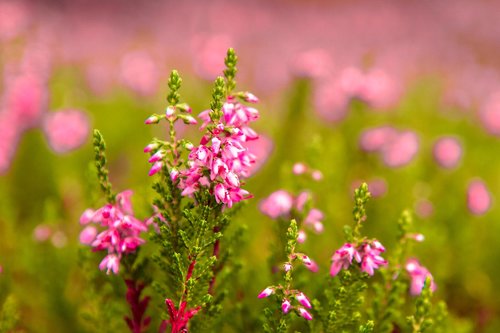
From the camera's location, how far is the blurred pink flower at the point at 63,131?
4.42 metres

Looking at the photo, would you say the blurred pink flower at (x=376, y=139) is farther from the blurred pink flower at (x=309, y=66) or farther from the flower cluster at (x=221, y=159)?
the flower cluster at (x=221, y=159)

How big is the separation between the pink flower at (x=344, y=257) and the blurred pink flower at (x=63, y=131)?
3.23 m

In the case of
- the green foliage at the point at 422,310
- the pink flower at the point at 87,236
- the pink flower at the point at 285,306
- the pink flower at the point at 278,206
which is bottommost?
the pink flower at the point at 285,306

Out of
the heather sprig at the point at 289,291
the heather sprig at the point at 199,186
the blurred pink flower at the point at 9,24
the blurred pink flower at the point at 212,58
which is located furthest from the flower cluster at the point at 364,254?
the blurred pink flower at the point at 9,24

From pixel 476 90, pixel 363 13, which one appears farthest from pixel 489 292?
pixel 363 13

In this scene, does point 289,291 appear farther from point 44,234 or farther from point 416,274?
point 44,234

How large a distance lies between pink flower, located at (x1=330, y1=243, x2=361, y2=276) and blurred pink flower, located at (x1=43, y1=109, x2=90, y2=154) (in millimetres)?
3226

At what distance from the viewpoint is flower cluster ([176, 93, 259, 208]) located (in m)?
1.58

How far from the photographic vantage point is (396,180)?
14.7 ft

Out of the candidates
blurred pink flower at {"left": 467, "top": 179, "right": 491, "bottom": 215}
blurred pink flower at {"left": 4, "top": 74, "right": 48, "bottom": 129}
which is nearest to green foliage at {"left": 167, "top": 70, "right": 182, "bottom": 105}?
blurred pink flower at {"left": 467, "top": 179, "right": 491, "bottom": 215}

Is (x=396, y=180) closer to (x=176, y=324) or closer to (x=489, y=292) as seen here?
(x=489, y=292)

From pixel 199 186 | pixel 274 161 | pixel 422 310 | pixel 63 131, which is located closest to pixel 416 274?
pixel 422 310

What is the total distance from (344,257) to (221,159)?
53 cm

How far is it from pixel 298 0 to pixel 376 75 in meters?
17.5
